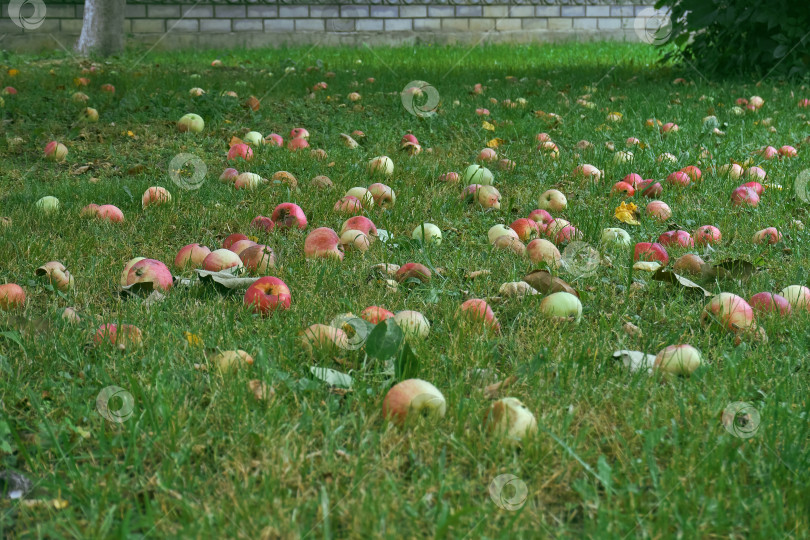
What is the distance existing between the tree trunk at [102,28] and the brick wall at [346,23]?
2.04 m

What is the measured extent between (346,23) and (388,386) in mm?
12724

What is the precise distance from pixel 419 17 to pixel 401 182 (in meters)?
10.7

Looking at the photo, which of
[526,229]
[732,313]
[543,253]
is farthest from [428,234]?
[732,313]

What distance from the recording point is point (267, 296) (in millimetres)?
2484

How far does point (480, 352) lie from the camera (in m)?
2.17

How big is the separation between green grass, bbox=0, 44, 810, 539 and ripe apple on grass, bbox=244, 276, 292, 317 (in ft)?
0.15

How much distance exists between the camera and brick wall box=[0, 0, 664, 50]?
12.5m

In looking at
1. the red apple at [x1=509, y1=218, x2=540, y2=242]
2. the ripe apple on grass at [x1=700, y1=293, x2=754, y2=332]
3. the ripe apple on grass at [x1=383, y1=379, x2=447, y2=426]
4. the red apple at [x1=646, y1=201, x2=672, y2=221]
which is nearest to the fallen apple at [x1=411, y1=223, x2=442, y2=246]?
the red apple at [x1=509, y1=218, x2=540, y2=242]

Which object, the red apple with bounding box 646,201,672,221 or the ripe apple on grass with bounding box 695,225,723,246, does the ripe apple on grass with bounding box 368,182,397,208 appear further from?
the ripe apple on grass with bounding box 695,225,723,246

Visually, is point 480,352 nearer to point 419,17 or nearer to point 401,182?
point 401,182

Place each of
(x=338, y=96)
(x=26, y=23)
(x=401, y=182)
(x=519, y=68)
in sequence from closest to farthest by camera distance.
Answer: (x=401, y=182) < (x=338, y=96) < (x=519, y=68) < (x=26, y=23)

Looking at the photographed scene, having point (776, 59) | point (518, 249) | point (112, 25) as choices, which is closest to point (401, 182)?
point (518, 249)

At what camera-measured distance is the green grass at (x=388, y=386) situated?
1538 mm

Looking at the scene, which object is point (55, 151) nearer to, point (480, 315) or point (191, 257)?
point (191, 257)
